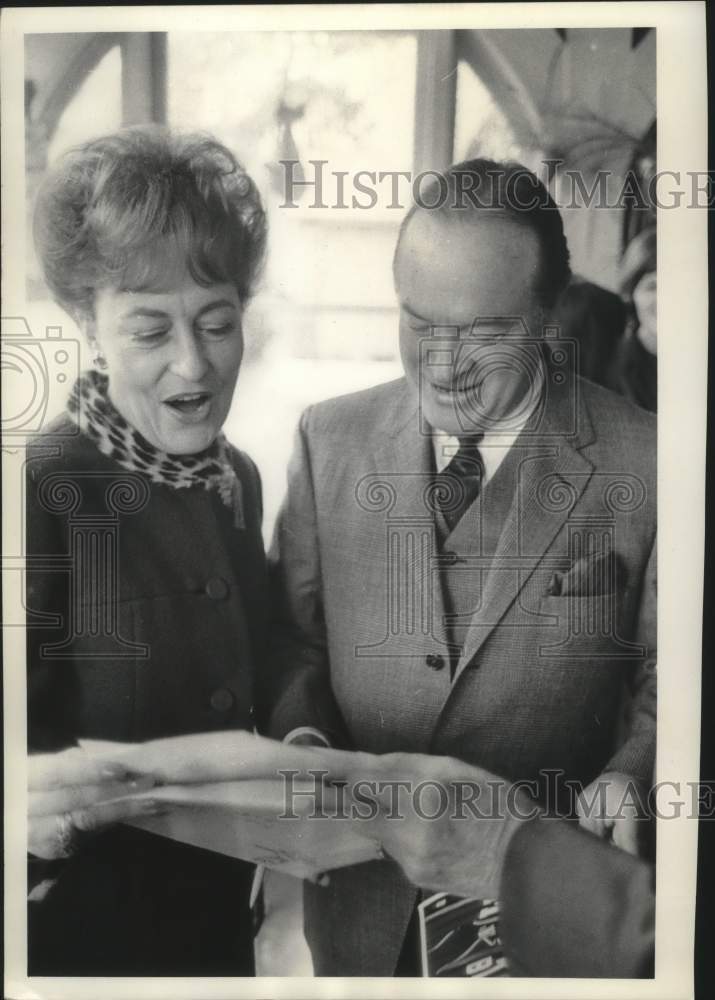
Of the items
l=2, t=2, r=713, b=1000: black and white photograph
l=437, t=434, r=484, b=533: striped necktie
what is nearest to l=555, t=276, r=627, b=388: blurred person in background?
l=2, t=2, r=713, b=1000: black and white photograph

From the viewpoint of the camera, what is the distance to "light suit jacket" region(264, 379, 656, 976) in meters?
1.69

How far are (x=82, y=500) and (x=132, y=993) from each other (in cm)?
81

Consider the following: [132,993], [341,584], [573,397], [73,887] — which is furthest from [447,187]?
[132,993]

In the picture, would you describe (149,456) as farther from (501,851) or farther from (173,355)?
(501,851)

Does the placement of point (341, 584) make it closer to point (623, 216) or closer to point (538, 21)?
point (623, 216)

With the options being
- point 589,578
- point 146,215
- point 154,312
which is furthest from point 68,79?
point 589,578

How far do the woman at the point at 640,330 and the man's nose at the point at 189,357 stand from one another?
67cm

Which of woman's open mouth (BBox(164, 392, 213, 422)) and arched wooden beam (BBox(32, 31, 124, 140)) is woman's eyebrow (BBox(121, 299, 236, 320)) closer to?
woman's open mouth (BBox(164, 392, 213, 422))

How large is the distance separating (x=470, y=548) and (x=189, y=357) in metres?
0.54

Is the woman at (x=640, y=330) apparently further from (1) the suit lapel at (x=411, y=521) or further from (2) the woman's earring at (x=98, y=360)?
(2) the woman's earring at (x=98, y=360)

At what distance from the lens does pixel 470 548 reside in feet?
5.57

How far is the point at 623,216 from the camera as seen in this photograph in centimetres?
171

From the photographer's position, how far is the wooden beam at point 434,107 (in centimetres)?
169

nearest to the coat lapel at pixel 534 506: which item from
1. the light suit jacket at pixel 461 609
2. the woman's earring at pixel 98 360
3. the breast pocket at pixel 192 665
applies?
the light suit jacket at pixel 461 609
